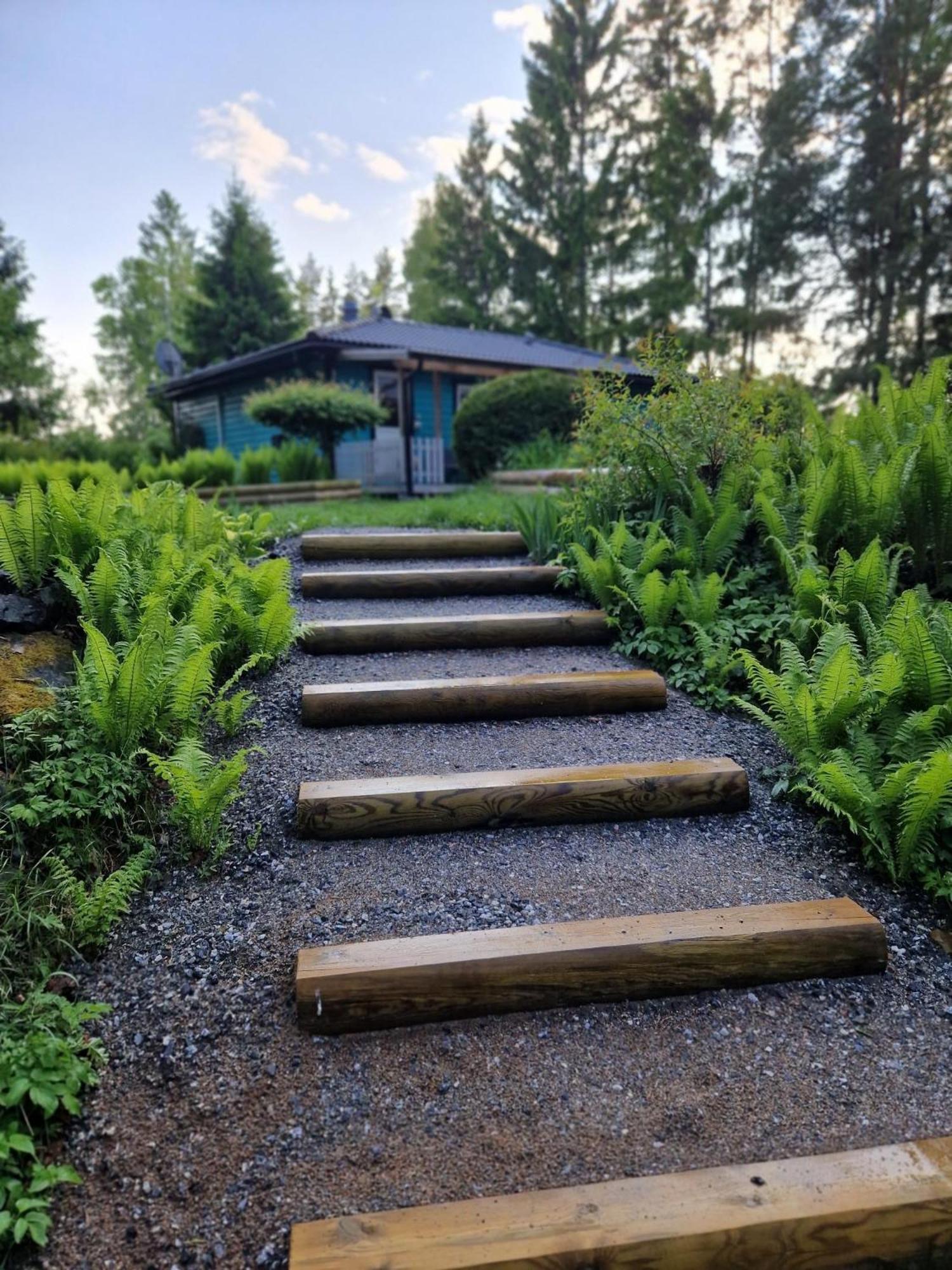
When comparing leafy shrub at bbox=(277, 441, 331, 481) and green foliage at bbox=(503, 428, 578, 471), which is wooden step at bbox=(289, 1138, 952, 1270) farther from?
leafy shrub at bbox=(277, 441, 331, 481)

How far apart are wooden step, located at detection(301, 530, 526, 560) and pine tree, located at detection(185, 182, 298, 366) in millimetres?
25514

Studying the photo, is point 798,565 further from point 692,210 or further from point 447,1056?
point 692,210

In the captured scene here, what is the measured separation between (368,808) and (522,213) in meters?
28.7

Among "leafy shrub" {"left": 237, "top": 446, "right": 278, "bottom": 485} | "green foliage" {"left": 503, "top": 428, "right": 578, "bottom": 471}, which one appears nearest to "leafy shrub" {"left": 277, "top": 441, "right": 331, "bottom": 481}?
"leafy shrub" {"left": 237, "top": 446, "right": 278, "bottom": 485}

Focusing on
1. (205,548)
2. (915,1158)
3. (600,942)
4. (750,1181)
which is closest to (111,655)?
(205,548)

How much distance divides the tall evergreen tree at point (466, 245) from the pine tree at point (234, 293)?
675cm

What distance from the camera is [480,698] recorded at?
319 centimetres

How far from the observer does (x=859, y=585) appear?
324 centimetres

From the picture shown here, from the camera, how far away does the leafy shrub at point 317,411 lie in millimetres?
11906

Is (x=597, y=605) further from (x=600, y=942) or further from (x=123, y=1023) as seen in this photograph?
(x=123, y=1023)

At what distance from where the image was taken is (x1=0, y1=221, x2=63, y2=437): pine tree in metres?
23.1

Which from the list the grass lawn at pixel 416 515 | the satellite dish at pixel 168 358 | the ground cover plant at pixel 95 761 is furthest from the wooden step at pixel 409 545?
the satellite dish at pixel 168 358

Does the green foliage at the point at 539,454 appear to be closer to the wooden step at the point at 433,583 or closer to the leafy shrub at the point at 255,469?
the leafy shrub at the point at 255,469

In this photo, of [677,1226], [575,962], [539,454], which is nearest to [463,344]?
[539,454]
